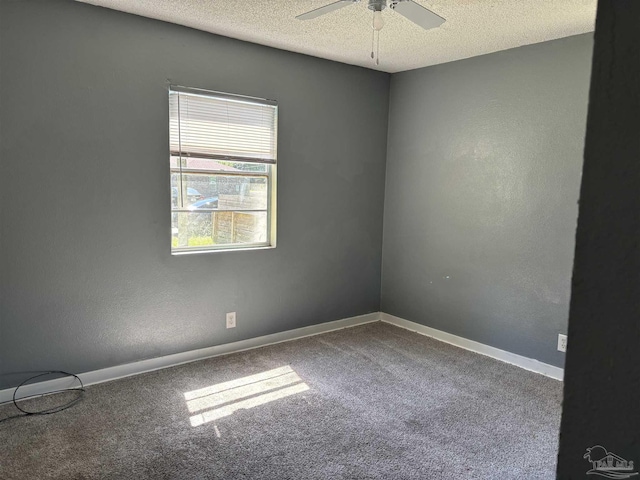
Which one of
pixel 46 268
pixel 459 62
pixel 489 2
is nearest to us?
pixel 489 2

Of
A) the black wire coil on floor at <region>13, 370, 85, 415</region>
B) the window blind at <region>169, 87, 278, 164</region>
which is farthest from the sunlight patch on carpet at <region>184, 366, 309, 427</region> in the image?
the window blind at <region>169, 87, 278, 164</region>

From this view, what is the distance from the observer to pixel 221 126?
340cm

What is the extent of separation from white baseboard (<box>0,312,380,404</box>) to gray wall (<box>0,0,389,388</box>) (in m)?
Result: 0.06

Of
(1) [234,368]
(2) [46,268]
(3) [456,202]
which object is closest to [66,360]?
(2) [46,268]

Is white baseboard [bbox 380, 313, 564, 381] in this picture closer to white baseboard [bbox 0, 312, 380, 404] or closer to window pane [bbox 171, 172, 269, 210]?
white baseboard [bbox 0, 312, 380, 404]

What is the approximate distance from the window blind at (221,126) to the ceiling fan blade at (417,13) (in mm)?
1536

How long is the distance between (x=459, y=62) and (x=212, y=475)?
3536 mm

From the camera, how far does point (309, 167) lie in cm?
391

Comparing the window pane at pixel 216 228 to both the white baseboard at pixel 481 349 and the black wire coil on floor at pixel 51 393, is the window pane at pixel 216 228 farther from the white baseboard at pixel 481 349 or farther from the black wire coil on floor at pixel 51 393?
the white baseboard at pixel 481 349

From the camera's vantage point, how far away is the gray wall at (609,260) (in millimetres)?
406

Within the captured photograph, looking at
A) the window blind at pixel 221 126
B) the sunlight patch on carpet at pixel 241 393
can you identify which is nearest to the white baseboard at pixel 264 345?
the sunlight patch on carpet at pixel 241 393

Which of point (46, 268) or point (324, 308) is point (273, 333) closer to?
point (324, 308)

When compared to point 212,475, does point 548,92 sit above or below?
above

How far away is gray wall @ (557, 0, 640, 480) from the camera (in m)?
0.41
